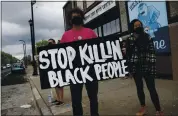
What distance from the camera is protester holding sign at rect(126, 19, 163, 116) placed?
16.6ft

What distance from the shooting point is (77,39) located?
14.9 feet

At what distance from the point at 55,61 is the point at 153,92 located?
5.77 ft

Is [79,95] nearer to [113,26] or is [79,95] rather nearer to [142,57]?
[142,57]

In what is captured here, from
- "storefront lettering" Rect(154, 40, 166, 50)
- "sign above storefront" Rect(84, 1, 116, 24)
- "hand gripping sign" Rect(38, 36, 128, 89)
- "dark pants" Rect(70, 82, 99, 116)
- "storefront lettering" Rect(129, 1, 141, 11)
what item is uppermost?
"sign above storefront" Rect(84, 1, 116, 24)

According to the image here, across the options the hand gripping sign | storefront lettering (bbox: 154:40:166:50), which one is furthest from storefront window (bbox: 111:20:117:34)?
the hand gripping sign

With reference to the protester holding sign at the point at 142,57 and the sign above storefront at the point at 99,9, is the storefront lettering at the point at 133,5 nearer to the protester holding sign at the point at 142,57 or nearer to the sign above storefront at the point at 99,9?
the sign above storefront at the point at 99,9

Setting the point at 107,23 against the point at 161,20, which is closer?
the point at 161,20

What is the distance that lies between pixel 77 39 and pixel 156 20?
22.7 feet

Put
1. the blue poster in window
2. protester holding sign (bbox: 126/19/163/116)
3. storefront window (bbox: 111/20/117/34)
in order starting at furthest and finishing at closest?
storefront window (bbox: 111/20/117/34) < the blue poster in window < protester holding sign (bbox: 126/19/163/116)

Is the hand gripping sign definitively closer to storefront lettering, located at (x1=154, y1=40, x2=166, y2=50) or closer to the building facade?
the building facade

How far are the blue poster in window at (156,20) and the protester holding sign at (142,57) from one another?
517 centimetres

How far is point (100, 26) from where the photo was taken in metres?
18.9

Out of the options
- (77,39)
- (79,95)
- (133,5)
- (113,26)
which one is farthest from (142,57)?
(113,26)

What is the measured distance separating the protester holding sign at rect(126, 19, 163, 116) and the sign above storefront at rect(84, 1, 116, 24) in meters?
9.30
